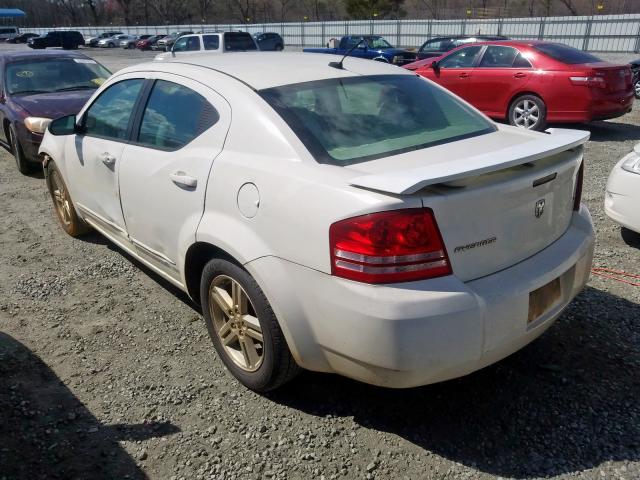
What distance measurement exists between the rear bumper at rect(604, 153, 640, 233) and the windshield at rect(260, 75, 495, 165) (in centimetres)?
182

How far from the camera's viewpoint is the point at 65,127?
4.18 metres

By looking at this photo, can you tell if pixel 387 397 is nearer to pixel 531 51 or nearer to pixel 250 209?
pixel 250 209

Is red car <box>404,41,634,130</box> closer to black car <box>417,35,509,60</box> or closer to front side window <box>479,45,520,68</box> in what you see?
front side window <box>479,45,520,68</box>

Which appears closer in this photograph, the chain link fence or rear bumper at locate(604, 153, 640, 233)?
rear bumper at locate(604, 153, 640, 233)

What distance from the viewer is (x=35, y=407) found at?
279 cm

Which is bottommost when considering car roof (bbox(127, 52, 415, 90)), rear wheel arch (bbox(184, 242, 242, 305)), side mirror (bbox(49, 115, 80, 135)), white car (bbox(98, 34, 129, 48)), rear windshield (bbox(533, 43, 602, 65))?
white car (bbox(98, 34, 129, 48))

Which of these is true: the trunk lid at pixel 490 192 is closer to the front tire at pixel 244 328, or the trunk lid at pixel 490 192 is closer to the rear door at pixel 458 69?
the front tire at pixel 244 328

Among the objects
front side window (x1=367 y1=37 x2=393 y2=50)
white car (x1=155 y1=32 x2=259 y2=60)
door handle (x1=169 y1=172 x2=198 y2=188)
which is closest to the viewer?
door handle (x1=169 y1=172 x2=198 y2=188)

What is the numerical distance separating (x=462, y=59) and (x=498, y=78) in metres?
1.21

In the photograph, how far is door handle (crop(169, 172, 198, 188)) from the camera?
9.35 ft

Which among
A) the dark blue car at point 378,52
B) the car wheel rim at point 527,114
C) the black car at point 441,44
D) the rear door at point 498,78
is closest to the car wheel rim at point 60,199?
the car wheel rim at point 527,114

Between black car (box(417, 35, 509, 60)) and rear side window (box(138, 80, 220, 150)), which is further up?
rear side window (box(138, 80, 220, 150))

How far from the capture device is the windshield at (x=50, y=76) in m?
7.50

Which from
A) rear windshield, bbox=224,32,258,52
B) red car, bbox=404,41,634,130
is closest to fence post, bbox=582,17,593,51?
rear windshield, bbox=224,32,258,52
